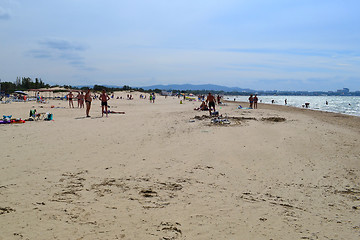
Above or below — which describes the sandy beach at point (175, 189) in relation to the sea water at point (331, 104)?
below

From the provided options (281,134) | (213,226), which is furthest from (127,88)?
(213,226)

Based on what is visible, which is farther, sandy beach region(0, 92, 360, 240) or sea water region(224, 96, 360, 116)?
sea water region(224, 96, 360, 116)

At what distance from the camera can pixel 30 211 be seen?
3580 millimetres

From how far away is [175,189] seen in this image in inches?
184

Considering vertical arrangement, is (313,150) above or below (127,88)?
below

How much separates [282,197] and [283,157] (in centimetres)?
294

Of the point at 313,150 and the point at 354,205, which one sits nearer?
the point at 354,205

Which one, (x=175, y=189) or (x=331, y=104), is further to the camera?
(x=331, y=104)

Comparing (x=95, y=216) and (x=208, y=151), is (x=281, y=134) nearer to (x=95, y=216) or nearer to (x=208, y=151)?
(x=208, y=151)

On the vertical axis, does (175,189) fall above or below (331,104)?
below

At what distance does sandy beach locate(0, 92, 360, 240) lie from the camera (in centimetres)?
334

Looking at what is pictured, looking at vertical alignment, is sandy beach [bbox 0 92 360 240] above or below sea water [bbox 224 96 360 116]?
below

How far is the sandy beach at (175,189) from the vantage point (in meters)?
3.34

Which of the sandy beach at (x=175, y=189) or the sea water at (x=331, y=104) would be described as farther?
the sea water at (x=331, y=104)
